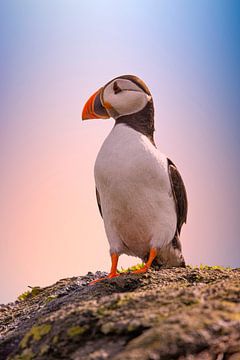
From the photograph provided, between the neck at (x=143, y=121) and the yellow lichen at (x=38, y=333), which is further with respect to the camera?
the neck at (x=143, y=121)

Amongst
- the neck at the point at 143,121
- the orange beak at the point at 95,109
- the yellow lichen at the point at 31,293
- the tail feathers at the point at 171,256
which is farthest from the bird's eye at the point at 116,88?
the yellow lichen at the point at 31,293

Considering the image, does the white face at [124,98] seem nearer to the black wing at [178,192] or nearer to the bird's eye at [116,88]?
the bird's eye at [116,88]

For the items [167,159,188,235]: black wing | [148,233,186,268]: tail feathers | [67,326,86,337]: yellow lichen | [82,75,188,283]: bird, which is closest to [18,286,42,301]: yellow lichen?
[82,75,188,283]: bird

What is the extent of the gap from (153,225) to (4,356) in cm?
328

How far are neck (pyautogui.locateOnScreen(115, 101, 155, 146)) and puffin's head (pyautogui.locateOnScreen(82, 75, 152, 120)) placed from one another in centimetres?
6

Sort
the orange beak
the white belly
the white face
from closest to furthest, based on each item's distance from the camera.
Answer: the white belly, the white face, the orange beak

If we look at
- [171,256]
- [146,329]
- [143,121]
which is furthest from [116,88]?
[146,329]

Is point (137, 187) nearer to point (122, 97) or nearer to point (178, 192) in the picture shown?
point (178, 192)

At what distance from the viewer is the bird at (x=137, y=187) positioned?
20.8 ft

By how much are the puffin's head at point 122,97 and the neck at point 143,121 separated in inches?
2.4

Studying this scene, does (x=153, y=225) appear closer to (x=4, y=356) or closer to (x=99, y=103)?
(x=99, y=103)

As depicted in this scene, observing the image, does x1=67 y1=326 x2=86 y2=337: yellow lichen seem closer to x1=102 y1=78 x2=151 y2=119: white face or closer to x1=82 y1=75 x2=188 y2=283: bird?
x1=82 y1=75 x2=188 y2=283: bird

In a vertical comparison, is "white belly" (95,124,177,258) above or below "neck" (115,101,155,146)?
below

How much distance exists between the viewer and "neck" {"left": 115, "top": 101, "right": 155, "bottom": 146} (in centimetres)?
709
